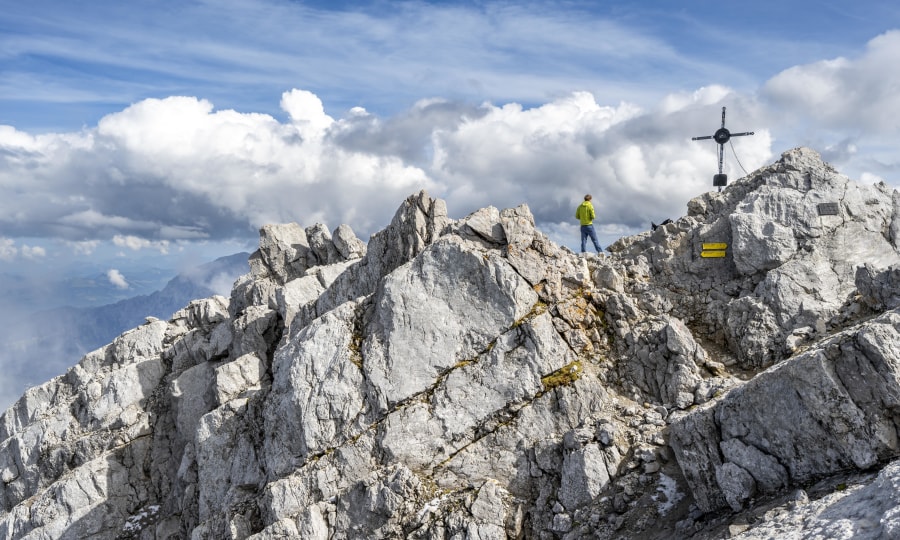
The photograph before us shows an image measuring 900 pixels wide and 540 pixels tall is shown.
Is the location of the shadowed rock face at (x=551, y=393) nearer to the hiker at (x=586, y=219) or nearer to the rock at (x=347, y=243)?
the hiker at (x=586, y=219)

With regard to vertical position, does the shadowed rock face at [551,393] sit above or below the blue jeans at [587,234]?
below

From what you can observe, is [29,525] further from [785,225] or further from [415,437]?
[785,225]

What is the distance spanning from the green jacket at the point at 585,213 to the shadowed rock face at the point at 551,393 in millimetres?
2570

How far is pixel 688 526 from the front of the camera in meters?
25.5

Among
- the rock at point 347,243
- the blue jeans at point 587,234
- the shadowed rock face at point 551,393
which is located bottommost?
the shadowed rock face at point 551,393

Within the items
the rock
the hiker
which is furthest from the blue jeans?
the rock

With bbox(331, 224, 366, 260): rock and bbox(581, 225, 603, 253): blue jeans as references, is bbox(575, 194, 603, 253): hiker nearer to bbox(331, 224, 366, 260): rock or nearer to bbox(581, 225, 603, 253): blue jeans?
bbox(581, 225, 603, 253): blue jeans

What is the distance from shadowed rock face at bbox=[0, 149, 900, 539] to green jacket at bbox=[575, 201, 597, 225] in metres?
2.57

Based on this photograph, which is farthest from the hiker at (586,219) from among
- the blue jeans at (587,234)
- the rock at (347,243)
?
the rock at (347,243)

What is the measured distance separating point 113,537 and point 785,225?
4424 centimetres

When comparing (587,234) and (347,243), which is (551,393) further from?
(347,243)

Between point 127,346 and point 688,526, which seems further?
point 127,346

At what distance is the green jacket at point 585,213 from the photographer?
43.2 meters

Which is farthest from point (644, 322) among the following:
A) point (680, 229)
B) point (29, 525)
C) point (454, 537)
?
point (29, 525)
